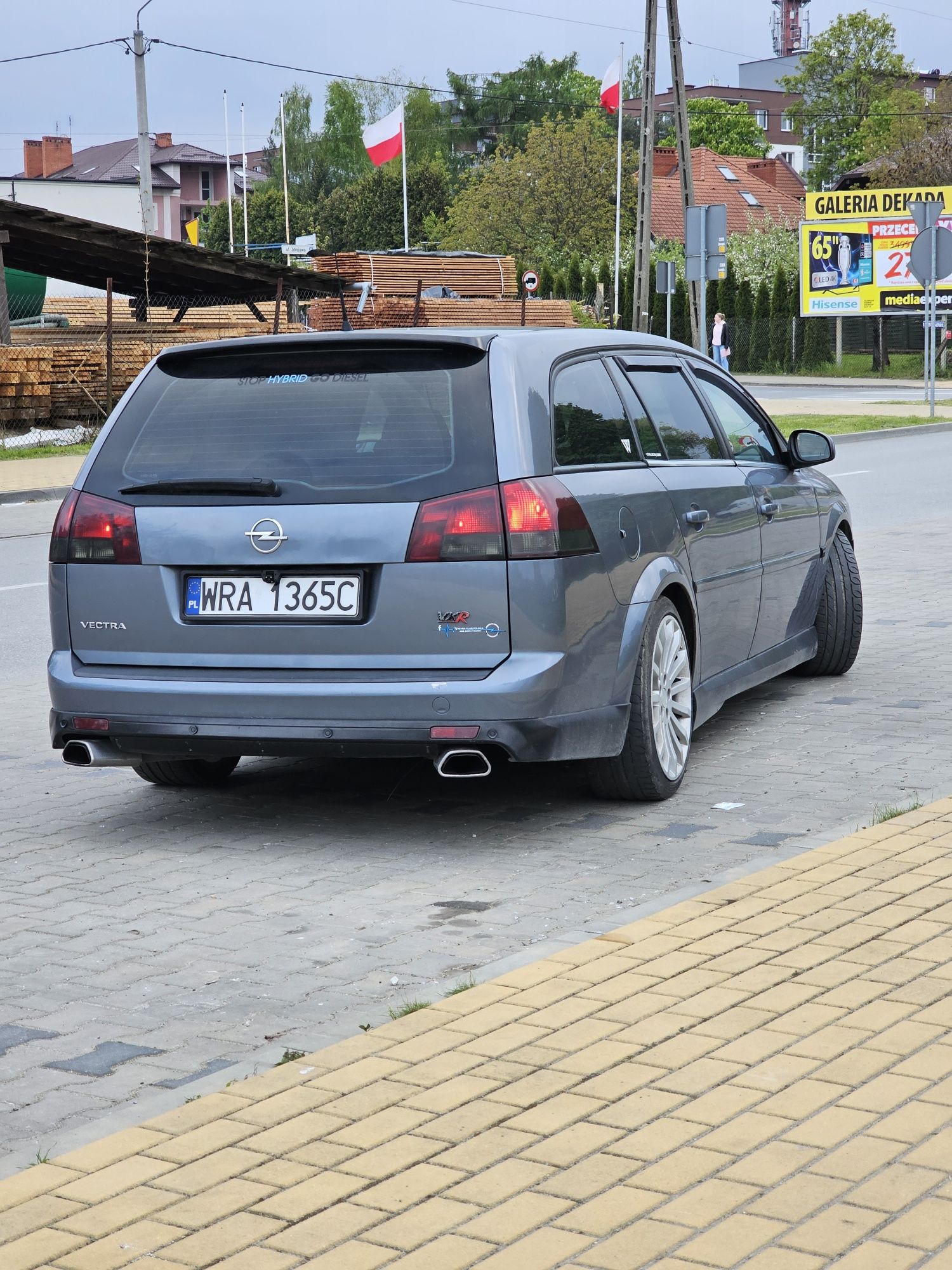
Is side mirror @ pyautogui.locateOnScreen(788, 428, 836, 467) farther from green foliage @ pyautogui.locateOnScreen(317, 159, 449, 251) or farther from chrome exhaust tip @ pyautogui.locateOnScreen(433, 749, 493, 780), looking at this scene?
green foliage @ pyautogui.locateOnScreen(317, 159, 449, 251)

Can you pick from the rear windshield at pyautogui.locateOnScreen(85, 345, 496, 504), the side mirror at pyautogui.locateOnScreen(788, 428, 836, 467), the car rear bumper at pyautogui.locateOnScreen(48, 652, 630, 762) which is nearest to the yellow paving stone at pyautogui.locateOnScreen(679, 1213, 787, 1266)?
the car rear bumper at pyautogui.locateOnScreen(48, 652, 630, 762)

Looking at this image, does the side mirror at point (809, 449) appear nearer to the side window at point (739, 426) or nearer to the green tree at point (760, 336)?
the side window at point (739, 426)

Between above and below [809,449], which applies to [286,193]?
above

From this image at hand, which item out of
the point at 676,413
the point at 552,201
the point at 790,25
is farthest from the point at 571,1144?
the point at 790,25

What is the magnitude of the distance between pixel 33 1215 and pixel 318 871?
234 cm

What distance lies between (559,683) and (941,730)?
2.36 metres

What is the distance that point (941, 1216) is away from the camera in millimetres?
2932

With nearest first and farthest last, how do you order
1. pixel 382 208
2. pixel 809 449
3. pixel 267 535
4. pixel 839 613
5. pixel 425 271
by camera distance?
1. pixel 267 535
2. pixel 809 449
3. pixel 839 613
4. pixel 425 271
5. pixel 382 208

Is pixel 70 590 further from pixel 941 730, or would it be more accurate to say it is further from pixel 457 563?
pixel 941 730

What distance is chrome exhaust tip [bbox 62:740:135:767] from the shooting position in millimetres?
5727

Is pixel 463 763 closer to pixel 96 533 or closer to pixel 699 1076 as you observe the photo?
pixel 96 533

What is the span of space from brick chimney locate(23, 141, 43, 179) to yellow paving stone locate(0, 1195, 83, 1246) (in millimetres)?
119586

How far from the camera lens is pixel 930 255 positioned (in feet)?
88.2

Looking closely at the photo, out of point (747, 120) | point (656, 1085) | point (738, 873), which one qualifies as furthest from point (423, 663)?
point (747, 120)
